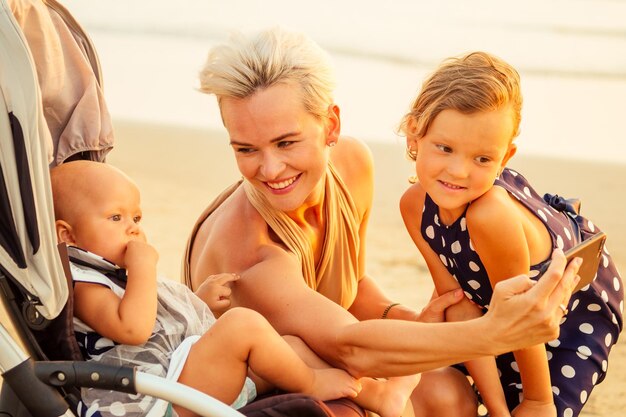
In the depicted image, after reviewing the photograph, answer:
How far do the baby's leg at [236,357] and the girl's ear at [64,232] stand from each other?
0.48 meters

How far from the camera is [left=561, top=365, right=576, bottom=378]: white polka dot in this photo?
140 inches

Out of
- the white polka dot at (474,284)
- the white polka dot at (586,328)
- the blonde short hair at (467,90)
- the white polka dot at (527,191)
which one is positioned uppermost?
the blonde short hair at (467,90)

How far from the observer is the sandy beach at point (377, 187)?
7805mm

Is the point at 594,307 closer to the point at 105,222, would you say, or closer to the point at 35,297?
the point at 105,222

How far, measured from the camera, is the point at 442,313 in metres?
3.64

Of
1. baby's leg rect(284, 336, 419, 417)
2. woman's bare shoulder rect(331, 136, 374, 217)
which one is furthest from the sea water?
baby's leg rect(284, 336, 419, 417)

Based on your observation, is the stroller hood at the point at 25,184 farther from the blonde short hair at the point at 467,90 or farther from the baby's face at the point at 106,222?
the blonde short hair at the point at 467,90

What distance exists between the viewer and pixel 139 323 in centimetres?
286

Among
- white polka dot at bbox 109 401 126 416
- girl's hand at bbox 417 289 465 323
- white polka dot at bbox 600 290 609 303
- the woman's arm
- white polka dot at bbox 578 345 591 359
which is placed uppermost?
the woman's arm

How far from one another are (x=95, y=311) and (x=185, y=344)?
0.83 feet

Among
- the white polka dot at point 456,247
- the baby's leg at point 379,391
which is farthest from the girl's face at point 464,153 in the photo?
the baby's leg at point 379,391

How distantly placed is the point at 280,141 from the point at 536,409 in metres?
1.14

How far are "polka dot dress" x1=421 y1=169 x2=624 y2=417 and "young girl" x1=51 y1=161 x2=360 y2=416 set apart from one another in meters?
0.63

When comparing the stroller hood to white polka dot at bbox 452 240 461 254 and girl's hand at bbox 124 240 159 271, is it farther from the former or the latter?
white polka dot at bbox 452 240 461 254
